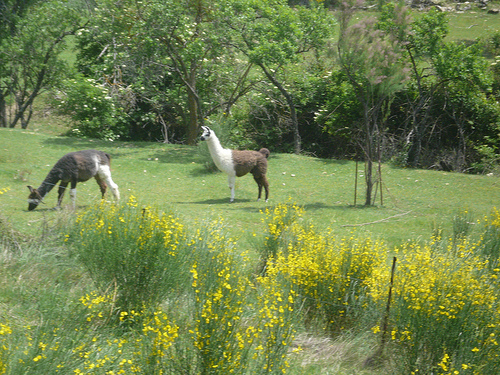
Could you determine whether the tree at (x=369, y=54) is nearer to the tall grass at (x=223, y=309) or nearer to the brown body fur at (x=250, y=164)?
the brown body fur at (x=250, y=164)

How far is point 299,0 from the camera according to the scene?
131 ft

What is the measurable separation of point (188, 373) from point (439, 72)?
17.2 metres

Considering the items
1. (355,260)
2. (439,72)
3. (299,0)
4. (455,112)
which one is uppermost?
(299,0)

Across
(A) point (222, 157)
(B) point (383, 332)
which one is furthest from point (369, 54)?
A: (B) point (383, 332)

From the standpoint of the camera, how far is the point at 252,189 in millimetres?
15750

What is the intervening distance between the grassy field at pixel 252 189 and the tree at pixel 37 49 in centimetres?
331

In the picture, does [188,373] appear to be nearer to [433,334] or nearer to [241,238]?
[433,334]

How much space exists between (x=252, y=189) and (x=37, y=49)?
37.8ft

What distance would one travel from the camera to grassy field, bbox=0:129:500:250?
39.1 feet

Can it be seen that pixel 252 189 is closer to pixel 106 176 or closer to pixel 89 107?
pixel 106 176

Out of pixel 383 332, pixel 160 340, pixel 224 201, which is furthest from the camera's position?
pixel 224 201

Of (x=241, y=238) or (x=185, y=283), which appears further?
(x=241, y=238)

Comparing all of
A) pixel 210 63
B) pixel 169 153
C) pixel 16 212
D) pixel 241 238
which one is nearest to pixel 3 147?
pixel 169 153

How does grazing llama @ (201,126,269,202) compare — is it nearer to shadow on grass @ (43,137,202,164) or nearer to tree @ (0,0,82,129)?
shadow on grass @ (43,137,202,164)
